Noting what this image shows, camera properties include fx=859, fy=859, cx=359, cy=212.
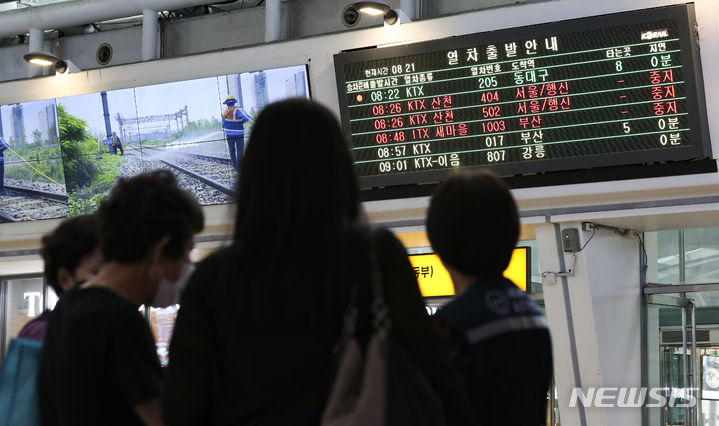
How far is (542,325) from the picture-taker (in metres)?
1.92

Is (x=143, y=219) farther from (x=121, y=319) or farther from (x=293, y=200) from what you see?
(x=293, y=200)

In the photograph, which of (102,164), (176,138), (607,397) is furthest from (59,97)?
(607,397)

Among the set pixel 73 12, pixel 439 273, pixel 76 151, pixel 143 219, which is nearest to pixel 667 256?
A: pixel 439 273

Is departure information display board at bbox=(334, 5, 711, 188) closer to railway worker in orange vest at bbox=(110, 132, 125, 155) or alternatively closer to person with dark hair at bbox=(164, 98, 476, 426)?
railway worker in orange vest at bbox=(110, 132, 125, 155)

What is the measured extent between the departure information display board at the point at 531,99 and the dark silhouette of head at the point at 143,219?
4178 millimetres

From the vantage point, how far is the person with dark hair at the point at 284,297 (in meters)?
1.57

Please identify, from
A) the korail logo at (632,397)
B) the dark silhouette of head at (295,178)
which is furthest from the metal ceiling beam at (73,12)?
the dark silhouette of head at (295,178)

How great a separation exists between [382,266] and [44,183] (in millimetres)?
6374

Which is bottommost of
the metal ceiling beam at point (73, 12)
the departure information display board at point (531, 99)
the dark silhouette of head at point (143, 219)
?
the dark silhouette of head at point (143, 219)

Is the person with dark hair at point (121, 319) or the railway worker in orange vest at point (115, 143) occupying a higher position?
the railway worker in orange vest at point (115, 143)

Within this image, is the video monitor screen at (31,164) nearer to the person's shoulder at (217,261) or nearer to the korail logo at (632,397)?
the korail logo at (632,397)

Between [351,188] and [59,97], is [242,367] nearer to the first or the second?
[351,188]

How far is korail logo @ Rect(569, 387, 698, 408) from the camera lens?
6012 millimetres

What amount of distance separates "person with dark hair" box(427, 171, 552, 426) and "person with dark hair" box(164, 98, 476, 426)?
0.85 ft
